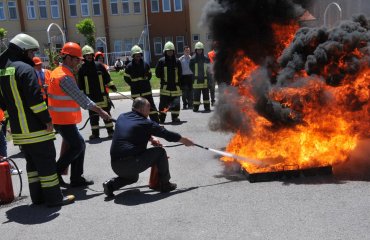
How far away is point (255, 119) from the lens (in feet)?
20.7

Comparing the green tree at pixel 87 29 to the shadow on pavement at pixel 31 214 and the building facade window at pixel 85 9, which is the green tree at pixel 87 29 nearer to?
the building facade window at pixel 85 9

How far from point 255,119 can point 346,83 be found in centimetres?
144

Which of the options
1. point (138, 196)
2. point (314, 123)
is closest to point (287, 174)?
point (314, 123)

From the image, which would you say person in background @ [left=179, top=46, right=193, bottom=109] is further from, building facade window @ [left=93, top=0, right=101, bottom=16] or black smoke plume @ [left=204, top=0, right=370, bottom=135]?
building facade window @ [left=93, top=0, right=101, bottom=16]

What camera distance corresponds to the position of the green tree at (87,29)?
3303 centimetres

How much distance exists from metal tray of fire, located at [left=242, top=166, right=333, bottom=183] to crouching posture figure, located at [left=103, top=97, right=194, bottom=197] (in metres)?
1.05

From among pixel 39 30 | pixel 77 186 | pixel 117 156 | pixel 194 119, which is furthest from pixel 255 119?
pixel 39 30

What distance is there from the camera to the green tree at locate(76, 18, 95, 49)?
108 ft

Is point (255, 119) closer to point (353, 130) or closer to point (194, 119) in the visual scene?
point (353, 130)

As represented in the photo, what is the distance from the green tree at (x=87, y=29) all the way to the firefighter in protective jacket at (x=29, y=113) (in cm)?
2954

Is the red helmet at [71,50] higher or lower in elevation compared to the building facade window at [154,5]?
lower

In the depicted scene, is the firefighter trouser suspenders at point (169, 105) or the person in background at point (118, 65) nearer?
the firefighter trouser suspenders at point (169, 105)

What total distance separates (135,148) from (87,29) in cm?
3002

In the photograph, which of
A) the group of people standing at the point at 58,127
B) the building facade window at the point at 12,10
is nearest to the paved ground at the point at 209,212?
the group of people standing at the point at 58,127
